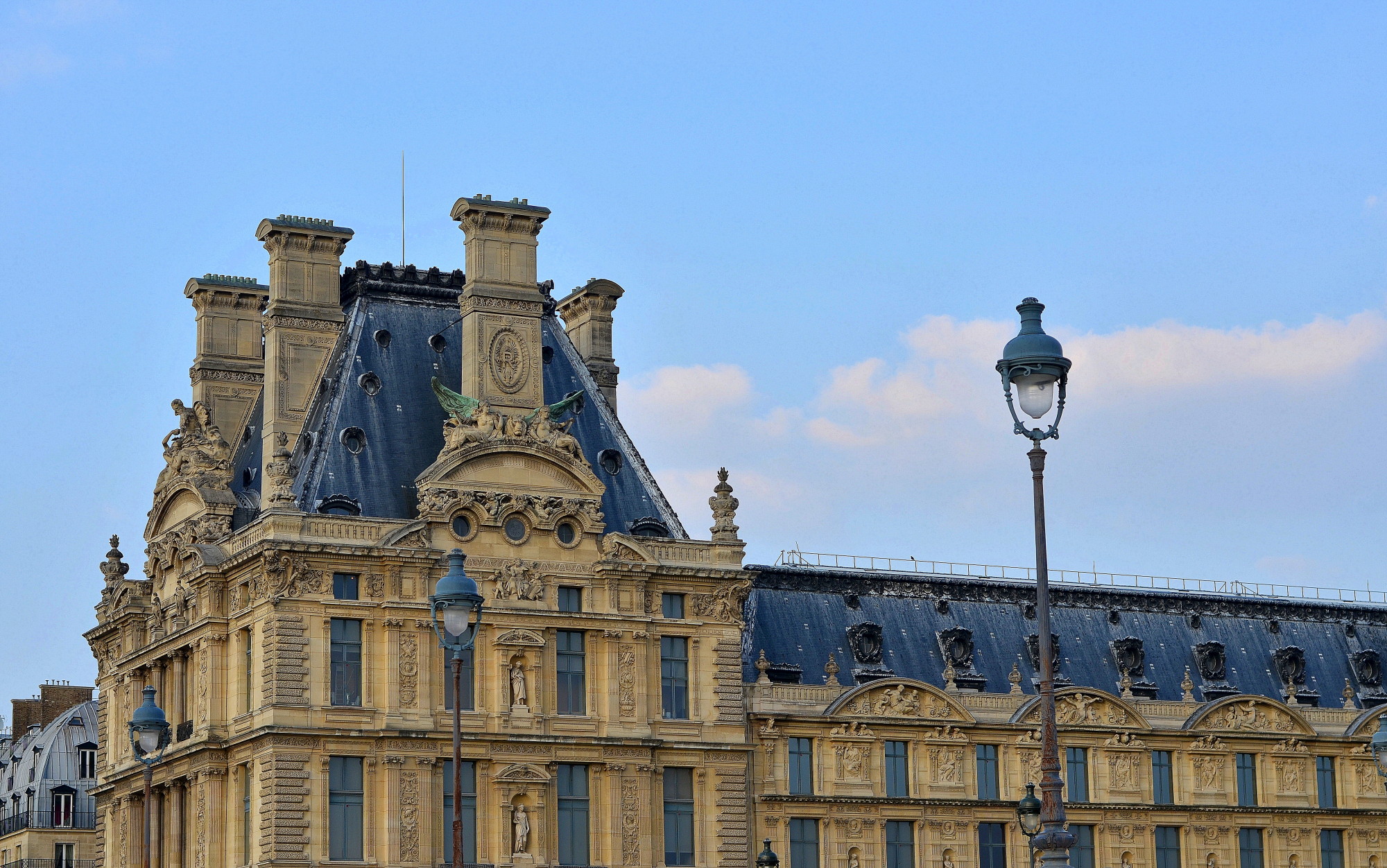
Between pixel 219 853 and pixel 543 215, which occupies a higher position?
pixel 543 215

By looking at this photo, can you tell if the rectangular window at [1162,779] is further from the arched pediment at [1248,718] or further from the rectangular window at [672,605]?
the rectangular window at [672,605]

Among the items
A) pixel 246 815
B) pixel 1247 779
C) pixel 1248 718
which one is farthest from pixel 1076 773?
pixel 246 815

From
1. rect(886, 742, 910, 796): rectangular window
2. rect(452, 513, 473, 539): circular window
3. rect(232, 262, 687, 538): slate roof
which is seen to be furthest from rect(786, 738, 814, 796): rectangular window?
rect(452, 513, 473, 539): circular window

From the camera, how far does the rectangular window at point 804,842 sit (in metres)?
71.6

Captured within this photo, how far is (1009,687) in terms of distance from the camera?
254 feet

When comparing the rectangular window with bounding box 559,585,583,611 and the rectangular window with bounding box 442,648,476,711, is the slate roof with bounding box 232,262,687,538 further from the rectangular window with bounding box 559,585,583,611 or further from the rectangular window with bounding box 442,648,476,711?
the rectangular window with bounding box 442,648,476,711

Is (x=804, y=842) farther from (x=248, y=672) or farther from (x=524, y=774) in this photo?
(x=248, y=672)

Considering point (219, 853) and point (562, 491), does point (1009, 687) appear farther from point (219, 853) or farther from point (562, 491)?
point (219, 853)

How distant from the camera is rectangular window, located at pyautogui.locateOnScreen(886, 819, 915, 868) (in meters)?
72.9

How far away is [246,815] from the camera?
65.6m

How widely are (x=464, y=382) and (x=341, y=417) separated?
3398 mm

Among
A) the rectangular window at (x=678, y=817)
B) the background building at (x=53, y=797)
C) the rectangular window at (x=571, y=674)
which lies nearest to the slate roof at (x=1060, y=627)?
the rectangular window at (x=678, y=817)

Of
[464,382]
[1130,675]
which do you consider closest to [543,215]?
[464,382]

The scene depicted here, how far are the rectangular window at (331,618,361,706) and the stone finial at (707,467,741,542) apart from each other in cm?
1067
